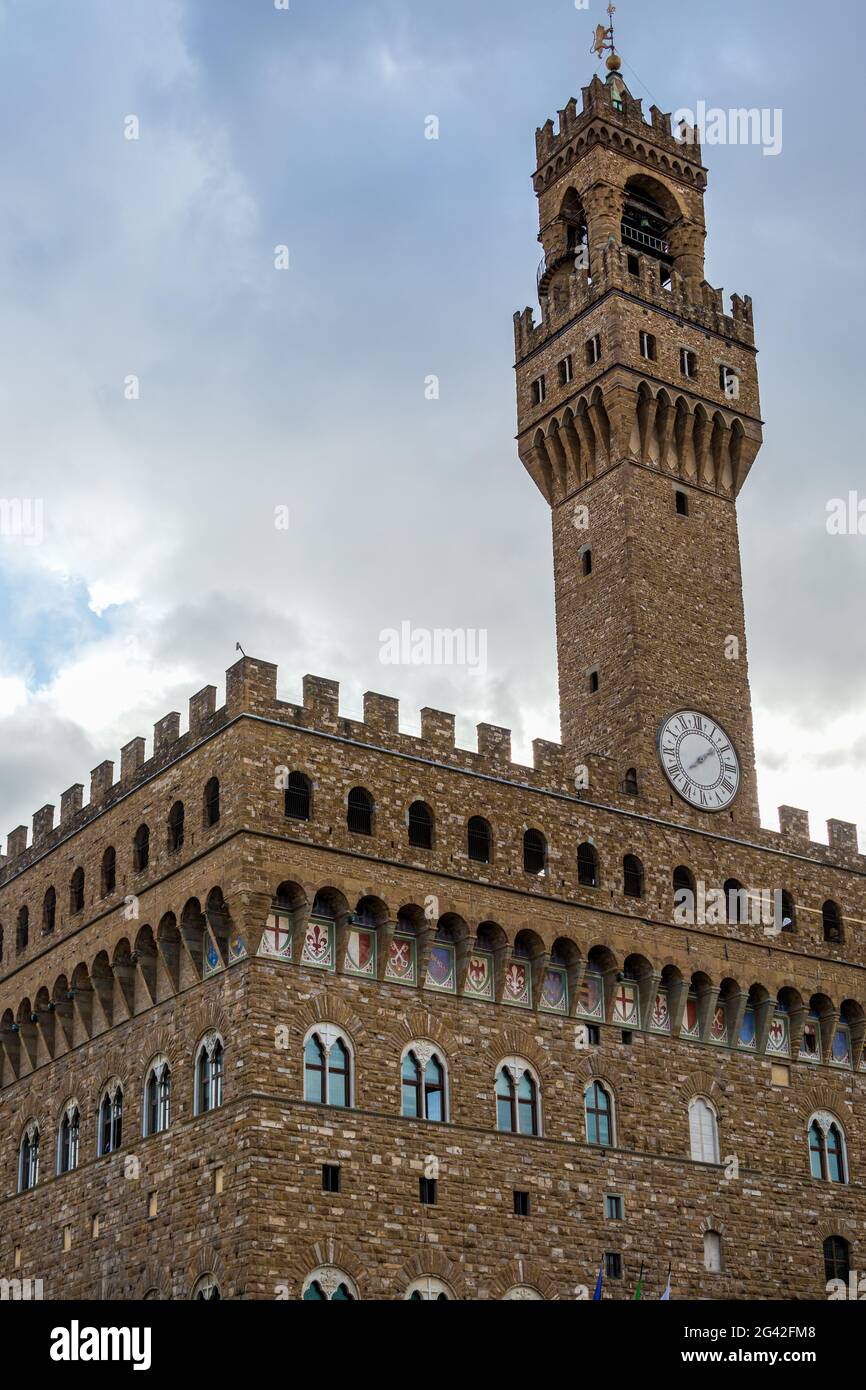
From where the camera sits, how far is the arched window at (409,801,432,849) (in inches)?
1622

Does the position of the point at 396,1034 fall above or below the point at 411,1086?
above

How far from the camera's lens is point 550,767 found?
4422 cm

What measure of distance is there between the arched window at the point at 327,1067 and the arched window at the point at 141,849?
21.0ft

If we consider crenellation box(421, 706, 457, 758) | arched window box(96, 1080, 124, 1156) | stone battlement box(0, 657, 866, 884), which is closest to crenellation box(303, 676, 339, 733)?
stone battlement box(0, 657, 866, 884)

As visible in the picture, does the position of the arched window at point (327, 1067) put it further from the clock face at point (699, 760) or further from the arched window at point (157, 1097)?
the clock face at point (699, 760)

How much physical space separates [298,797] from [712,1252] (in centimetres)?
1406

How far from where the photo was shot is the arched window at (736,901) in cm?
4574

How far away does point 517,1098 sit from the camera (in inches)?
1609

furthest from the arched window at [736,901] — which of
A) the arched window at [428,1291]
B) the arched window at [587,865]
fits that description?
the arched window at [428,1291]

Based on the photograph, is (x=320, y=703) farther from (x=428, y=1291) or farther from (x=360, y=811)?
(x=428, y=1291)

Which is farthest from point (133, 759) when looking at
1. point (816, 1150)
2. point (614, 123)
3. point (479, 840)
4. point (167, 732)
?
point (614, 123)

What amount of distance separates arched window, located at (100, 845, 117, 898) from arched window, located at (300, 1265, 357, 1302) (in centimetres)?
1088
